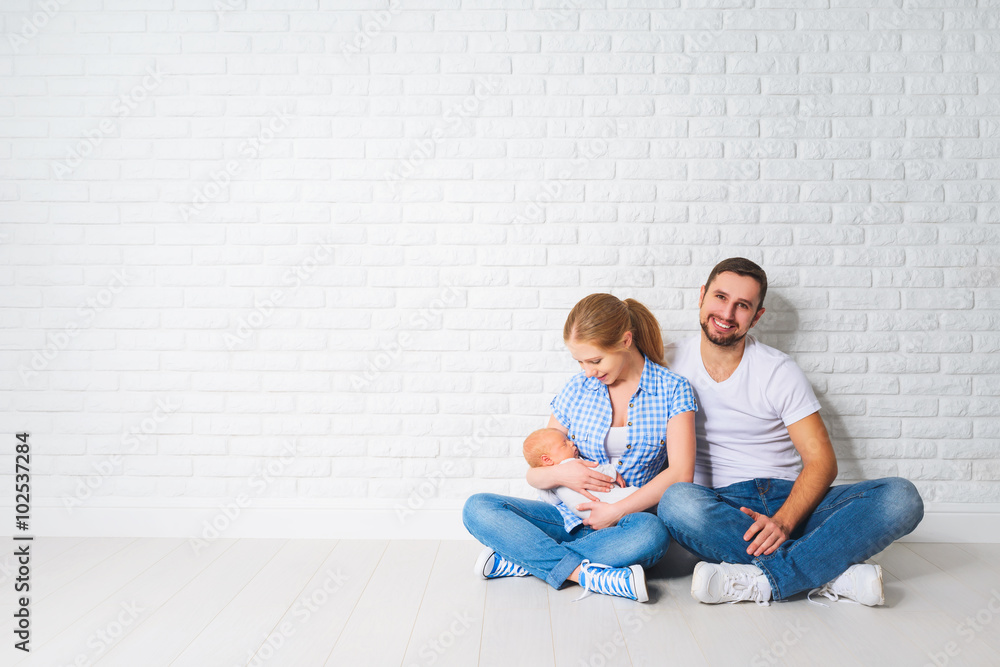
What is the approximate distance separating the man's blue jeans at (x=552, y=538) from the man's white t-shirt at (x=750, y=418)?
403mm

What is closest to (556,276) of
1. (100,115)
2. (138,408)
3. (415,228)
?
(415,228)

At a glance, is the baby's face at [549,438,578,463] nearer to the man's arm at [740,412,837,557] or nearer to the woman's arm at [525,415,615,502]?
the woman's arm at [525,415,615,502]

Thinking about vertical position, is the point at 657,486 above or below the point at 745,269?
below

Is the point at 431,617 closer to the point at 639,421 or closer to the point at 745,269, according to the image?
the point at 639,421

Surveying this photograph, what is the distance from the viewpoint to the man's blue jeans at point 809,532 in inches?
73.9

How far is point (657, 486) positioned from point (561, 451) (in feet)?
1.07

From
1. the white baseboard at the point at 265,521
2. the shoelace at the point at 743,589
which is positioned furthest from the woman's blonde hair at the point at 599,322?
the white baseboard at the point at 265,521

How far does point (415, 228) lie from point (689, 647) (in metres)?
1.64

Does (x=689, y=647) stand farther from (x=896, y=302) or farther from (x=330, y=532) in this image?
(x=896, y=302)

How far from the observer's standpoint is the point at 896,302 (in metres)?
2.44

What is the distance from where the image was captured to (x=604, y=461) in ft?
7.10

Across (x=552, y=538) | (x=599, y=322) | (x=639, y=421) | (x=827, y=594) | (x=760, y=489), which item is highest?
(x=599, y=322)

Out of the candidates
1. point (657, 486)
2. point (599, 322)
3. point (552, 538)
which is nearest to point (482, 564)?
point (552, 538)

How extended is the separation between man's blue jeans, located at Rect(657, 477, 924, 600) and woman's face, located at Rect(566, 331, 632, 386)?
0.40m
